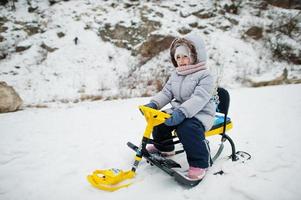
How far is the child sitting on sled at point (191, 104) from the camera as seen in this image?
7.29 feet

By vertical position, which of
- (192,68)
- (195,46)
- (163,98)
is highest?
(195,46)

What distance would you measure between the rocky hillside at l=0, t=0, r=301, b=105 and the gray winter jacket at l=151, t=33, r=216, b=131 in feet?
15.4

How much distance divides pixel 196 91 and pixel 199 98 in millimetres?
90

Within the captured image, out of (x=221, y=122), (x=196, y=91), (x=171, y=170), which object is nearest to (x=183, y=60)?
(x=196, y=91)

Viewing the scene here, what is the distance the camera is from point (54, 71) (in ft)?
29.0

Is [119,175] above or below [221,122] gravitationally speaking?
below

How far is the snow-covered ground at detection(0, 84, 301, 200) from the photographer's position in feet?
7.10

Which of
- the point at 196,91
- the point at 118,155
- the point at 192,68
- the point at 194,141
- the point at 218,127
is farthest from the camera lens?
the point at 118,155

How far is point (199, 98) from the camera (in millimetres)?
2287

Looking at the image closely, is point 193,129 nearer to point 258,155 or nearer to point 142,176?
point 142,176

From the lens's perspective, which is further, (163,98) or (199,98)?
(163,98)

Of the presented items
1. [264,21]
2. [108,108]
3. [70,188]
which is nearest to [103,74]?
[108,108]

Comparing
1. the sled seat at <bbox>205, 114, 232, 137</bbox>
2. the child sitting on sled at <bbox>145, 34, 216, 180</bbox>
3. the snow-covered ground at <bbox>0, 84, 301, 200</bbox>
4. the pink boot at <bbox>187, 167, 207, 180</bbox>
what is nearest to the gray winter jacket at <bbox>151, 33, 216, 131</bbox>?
the child sitting on sled at <bbox>145, 34, 216, 180</bbox>

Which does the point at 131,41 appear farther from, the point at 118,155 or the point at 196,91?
the point at 196,91
